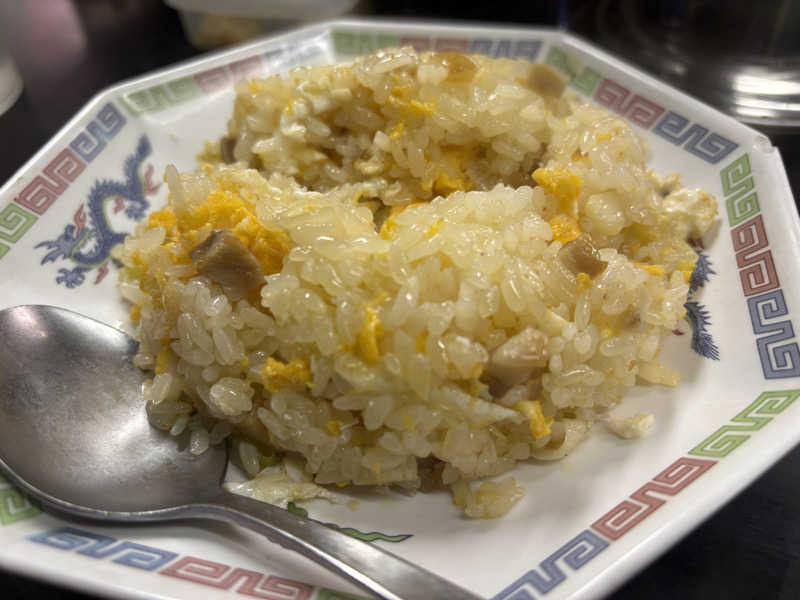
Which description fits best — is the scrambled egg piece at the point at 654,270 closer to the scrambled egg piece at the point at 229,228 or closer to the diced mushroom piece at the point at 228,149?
the scrambled egg piece at the point at 229,228

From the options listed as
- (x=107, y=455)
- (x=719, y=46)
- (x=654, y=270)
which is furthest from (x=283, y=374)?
(x=719, y=46)

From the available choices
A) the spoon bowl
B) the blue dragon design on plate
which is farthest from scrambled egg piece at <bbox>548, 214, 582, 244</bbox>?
the blue dragon design on plate

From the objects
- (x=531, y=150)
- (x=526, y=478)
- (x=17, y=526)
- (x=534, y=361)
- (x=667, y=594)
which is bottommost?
(x=667, y=594)

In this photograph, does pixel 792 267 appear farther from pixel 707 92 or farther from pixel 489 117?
pixel 707 92

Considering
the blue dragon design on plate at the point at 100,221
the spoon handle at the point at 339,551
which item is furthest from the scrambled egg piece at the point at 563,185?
the blue dragon design on plate at the point at 100,221

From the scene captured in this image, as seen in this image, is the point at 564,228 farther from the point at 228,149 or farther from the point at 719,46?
the point at 719,46

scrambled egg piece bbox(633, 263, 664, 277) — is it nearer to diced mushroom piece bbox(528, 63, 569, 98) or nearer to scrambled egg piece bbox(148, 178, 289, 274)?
diced mushroom piece bbox(528, 63, 569, 98)

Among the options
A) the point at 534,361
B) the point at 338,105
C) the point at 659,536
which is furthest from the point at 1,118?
the point at 659,536
